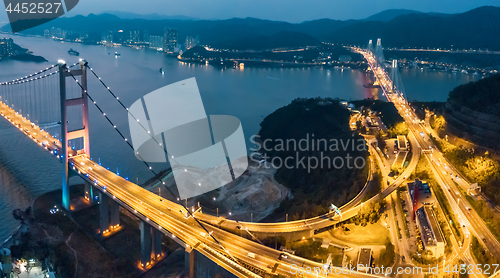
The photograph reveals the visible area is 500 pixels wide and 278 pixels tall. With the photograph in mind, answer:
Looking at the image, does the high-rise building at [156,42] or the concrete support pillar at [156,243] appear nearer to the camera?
the concrete support pillar at [156,243]

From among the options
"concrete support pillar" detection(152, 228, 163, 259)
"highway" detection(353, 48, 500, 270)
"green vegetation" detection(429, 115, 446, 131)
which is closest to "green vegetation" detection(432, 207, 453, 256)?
"highway" detection(353, 48, 500, 270)

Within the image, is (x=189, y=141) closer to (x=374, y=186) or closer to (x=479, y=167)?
(x=374, y=186)

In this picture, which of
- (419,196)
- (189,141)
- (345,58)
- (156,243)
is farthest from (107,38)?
(419,196)

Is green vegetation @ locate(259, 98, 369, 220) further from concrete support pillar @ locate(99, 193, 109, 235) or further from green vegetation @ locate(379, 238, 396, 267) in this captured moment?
concrete support pillar @ locate(99, 193, 109, 235)

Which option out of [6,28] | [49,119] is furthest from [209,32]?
[49,119]

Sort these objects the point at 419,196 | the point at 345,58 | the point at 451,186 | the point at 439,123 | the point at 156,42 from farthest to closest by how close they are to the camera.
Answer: the point at 156,42 < the point at 345,58 < the point at 439,123 < the point at 451,186 < the point at 419,196

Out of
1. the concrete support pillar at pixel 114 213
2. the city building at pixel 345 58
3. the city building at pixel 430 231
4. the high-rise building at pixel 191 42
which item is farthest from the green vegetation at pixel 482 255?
the high-rise building at pixel 191 42

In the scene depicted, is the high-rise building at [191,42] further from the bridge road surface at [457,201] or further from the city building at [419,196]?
the city building at [419,196]
